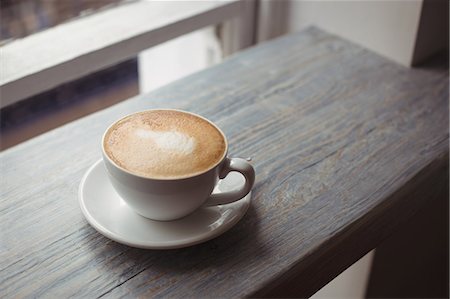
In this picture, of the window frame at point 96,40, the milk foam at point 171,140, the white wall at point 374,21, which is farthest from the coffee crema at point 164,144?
the white wall at point 374,21

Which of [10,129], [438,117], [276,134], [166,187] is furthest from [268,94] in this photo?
[10,129]

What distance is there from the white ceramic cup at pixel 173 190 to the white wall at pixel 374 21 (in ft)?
1.40

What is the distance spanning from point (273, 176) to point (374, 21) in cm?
37

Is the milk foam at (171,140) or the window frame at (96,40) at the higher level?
the milk foam at (171,140)

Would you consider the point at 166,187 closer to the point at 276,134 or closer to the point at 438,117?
the point at 276,134

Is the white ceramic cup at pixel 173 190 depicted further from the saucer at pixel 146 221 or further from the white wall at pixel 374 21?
the white wall at pixel 374 21

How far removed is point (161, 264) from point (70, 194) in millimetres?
143

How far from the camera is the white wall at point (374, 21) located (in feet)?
3.02

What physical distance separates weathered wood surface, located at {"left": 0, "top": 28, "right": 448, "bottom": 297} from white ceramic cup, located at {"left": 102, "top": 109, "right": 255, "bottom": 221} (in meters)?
0.04

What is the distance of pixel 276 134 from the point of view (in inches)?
30.9

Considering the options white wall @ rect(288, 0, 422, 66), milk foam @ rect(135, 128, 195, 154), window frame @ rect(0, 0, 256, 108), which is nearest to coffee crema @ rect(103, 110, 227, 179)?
milk foam @ rect(135, 128, 195, 154)

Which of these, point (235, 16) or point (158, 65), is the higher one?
point (235, 16)

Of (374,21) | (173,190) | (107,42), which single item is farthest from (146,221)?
(374,21)

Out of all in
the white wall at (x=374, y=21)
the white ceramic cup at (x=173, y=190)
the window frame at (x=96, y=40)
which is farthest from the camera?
the white wall at (x=374, y=21)
